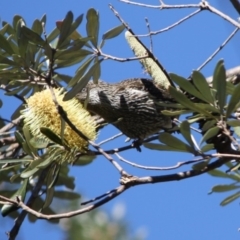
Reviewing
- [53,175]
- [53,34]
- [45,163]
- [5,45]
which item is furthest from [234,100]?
[53,34]

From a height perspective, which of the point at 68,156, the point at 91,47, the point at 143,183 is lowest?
the point at 143,183

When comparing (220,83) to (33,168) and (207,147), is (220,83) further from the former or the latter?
(33,168)

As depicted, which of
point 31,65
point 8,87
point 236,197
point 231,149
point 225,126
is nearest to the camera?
point 225,126

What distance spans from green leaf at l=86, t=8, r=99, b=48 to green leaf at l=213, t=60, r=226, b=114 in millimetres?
629

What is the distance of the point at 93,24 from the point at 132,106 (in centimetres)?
70

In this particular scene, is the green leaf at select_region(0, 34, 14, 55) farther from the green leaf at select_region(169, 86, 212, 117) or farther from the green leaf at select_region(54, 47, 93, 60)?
the green leaf at select_region(169, 86, 212, 117)

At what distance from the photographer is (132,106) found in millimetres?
2701

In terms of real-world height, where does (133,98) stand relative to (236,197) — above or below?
above

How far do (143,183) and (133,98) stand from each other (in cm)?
113

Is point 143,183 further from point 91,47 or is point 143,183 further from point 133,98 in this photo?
point 133,98

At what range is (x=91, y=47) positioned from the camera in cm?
207

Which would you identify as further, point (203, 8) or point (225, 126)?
point (203, 8)

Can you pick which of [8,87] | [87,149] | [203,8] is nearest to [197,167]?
[87,149]

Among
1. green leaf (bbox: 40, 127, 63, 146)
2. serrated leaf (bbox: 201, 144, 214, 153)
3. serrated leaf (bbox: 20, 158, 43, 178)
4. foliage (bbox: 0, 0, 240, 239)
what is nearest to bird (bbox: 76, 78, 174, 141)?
foliage (bbox: 0, 0, 240, 239)
